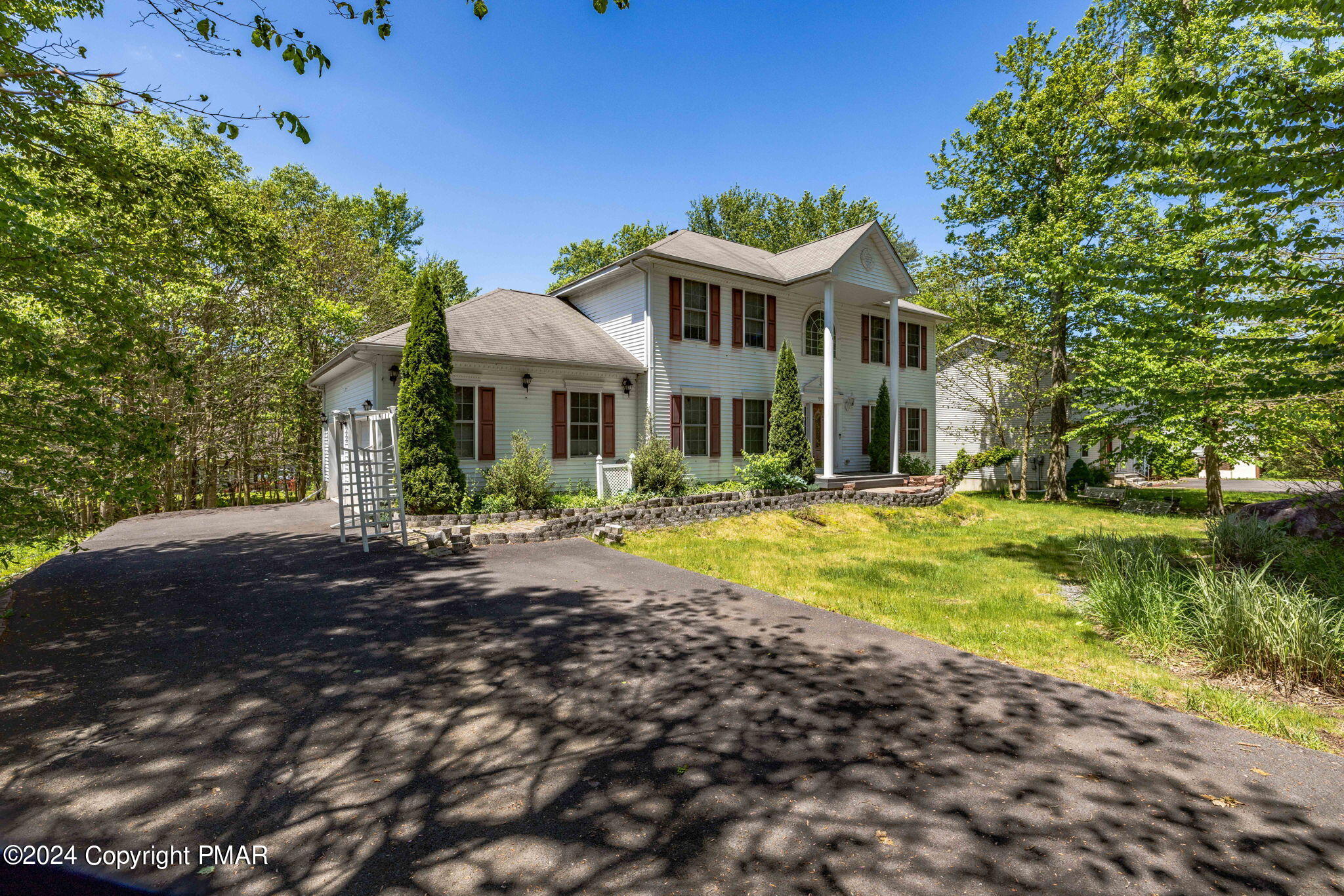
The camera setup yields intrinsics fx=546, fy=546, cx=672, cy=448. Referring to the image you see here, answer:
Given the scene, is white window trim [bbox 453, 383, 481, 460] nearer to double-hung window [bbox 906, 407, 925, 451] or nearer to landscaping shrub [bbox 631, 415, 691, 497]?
landscaping shrub [bbox 631, 415, 691, 497]

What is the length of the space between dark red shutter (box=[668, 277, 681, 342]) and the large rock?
12.0 meters

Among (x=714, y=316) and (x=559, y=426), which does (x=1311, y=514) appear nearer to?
(x=714, y=316)

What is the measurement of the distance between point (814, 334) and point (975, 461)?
9.45 m

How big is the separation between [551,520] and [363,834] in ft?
27.8

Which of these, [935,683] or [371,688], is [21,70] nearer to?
[371,688]

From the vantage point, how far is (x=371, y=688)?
4273mm

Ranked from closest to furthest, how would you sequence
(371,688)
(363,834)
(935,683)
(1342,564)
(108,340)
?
(363,834) → (371,688) → (935,683) → (108,340) → (1342,564)

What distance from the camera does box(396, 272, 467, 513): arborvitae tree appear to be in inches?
448

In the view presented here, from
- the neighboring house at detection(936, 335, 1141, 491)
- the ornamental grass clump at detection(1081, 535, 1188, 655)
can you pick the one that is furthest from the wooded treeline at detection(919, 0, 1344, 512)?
the ornamental grass clump at detection(1081, 535, 1188, 655)

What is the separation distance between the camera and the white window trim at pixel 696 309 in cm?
1534

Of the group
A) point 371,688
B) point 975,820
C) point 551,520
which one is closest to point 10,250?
point 371,688

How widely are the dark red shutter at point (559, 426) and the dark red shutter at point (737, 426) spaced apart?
5174 mm

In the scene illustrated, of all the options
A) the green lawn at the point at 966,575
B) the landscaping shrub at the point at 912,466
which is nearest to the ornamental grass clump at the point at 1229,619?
the green lawn at the point at 966,575

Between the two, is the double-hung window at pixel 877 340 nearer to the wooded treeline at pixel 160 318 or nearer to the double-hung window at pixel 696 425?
the double-hung window at pixel 696 425
